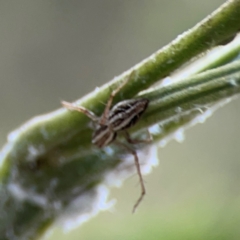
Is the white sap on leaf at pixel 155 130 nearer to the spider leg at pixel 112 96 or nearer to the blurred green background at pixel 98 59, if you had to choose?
the spider leg at pixel 112 96

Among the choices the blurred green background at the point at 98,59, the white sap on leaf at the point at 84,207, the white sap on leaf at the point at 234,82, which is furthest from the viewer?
the blurred green background at the point at 98,59

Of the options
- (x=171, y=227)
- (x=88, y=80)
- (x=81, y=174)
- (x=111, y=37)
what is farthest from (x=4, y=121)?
(x=81, y=174)

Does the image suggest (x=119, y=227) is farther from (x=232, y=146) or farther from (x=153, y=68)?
(x=153, y=68)

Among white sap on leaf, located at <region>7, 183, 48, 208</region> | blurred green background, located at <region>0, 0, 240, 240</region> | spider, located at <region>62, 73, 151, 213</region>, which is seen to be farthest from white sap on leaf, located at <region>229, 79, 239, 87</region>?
blurred green background, located at <region>0, 0, 240, 240</region>

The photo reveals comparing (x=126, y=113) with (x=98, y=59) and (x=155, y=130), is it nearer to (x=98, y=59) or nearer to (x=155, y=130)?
(x=155, y=130)

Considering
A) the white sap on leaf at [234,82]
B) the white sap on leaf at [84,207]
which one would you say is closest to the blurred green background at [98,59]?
the white sap on leaf at [84,207]

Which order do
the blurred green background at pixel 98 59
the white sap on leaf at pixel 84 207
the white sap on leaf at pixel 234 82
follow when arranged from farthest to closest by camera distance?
the blurred green background at pixel 98 59 < the white sap on leaf at pixel 84 207 < the white sap on leaf at pixel 234 82

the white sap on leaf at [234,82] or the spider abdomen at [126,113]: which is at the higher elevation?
the spider abdomen at [126,113]
